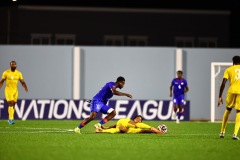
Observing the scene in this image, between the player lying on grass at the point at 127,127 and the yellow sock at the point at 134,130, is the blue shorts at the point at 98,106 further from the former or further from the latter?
the yellow sock at the point at 134,130

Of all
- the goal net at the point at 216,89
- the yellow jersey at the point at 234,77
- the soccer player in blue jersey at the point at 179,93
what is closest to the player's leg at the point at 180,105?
the soccer player in blue jersey at the point at 179,93

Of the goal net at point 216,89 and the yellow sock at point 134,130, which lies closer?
the yellow sock at point 134,130

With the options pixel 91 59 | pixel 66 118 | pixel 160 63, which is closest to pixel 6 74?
pixel 66 118

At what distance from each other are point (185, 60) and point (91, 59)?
458cm

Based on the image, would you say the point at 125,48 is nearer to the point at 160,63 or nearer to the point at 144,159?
the point at 160,63

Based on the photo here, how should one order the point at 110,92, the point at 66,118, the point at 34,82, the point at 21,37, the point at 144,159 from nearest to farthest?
the point at 144,159
the point at 110,92
the point at 66,118
the point at 34,82
the point at 21,37

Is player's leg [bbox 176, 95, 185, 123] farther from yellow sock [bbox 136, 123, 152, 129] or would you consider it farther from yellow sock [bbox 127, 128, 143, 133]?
yellow sock [bbox 136, 123, 152, 129]

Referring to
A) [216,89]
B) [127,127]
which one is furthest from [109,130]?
[216,89]

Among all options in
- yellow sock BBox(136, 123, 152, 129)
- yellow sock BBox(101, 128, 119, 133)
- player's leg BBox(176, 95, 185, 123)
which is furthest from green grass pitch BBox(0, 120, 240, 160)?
player's leg BBox(176, 95, 185, 123)

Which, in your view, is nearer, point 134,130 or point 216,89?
point 134,130

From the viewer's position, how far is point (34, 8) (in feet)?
142

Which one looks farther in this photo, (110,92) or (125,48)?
(125,48)

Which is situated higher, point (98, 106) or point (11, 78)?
point (11, 78)

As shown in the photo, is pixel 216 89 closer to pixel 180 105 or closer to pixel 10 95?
pixel 180 105
